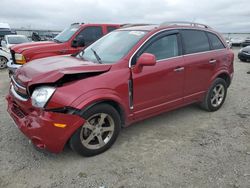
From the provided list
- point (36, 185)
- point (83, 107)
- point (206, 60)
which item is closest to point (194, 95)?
→ point (206, 60)

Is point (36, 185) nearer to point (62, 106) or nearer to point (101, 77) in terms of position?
point (62, 106)

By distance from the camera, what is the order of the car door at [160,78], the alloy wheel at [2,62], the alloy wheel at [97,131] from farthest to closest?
the alloy wheel at [2,62] → the car door at [160,78] → the alloy wheel at [97,131]

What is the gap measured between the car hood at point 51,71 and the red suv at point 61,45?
3305 millimetres

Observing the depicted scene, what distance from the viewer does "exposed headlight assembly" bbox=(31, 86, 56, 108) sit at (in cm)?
312

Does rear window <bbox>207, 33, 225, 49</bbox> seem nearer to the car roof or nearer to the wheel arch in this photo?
the car roof

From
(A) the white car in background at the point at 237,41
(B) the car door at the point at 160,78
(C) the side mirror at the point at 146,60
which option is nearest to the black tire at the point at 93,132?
(B) the car door at the point at 160,78

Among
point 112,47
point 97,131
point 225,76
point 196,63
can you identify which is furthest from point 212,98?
point 97,131

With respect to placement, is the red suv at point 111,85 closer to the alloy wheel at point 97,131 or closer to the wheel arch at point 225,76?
the alloy wheel at point 97,131

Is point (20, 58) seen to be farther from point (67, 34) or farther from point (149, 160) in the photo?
Answer: point (149, 160)

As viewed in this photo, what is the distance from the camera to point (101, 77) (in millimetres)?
3445

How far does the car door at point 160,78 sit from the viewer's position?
388 centimetres

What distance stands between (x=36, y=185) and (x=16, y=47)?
523 centimetres

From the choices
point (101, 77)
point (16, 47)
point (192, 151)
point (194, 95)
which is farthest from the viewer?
point (16, 47)

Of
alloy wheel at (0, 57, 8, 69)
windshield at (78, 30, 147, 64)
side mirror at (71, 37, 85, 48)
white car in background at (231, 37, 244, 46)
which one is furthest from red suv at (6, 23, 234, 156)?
white car in background at (231, 37, 244, 46)
